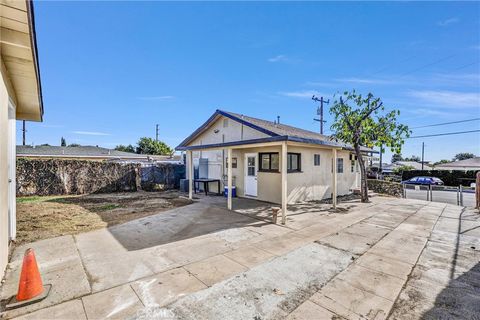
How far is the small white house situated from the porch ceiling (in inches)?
218

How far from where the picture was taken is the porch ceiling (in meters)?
2.54

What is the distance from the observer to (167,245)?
4.74 meters

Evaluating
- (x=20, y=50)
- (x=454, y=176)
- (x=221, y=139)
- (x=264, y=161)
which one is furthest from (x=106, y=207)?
(x=454, y=176)

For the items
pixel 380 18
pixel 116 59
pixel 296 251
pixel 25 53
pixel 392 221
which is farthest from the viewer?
pixel 116 59

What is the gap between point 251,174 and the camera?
10781 millimetres

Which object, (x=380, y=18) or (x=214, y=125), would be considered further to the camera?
(x=214, y=125)

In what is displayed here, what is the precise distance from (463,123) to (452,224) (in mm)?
20573

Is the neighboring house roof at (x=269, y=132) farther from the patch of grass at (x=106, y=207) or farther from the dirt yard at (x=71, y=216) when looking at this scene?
the patch of grass at (x=106, y=207)

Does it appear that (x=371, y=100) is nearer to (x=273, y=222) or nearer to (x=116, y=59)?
(x=273, y=222)

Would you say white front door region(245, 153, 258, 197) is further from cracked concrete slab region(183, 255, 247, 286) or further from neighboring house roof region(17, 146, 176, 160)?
neighboring house roof region(17, 146, 176, 160)

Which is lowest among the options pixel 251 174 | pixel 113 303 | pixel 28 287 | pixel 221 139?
pixel 113 303

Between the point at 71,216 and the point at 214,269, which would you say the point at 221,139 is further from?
the point at 214,269

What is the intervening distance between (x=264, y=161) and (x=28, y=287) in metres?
8.49

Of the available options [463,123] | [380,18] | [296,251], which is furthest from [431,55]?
[296,251]
